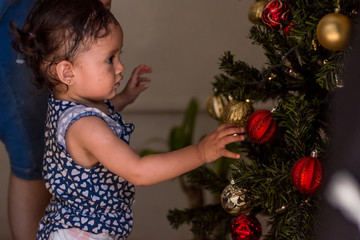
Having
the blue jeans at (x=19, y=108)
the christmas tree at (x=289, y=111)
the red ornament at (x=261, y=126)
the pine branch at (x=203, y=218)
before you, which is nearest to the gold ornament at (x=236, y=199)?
the christmas tree at (x=289, y=111)

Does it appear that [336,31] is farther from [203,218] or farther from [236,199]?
[203,218]

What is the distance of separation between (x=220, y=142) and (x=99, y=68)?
265 mm

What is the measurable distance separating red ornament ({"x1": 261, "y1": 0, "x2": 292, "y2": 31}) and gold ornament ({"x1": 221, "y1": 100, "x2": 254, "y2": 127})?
0.51 feet

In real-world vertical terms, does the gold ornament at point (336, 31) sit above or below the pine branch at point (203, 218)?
above

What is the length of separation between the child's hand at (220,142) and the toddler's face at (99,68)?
8.5 inches

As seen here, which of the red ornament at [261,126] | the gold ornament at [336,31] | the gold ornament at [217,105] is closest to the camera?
the gold ornament at [336,31]

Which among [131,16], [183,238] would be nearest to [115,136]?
[131,16]

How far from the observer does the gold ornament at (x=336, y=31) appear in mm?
734

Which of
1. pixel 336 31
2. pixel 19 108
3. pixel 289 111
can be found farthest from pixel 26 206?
pixel 336 31

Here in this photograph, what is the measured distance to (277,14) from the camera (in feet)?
2.93

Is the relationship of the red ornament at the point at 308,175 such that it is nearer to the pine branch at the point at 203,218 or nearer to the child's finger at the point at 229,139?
the child's finger at the point at 229,139

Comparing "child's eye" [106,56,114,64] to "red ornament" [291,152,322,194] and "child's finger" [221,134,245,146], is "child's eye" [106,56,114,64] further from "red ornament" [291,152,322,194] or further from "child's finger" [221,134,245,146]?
"red ornament" [291,152,322,194]

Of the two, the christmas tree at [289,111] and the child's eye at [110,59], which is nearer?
the christmas tree at [289,111]

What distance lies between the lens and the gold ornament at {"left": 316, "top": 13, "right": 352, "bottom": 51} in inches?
28.9
